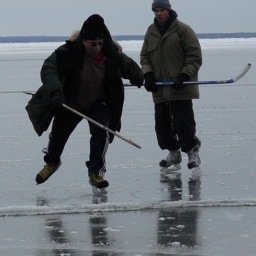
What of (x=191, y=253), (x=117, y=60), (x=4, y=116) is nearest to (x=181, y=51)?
(x=117, y=60)

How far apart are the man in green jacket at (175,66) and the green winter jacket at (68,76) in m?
0.77

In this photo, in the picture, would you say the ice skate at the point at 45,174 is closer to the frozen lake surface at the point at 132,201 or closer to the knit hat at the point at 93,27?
the frozen lake surface at the point at 132,201

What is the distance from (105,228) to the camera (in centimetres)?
607

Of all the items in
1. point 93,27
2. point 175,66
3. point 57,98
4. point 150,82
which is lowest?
point 57,98

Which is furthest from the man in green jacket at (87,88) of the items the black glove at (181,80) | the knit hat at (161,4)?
the knit hat at (161,4)

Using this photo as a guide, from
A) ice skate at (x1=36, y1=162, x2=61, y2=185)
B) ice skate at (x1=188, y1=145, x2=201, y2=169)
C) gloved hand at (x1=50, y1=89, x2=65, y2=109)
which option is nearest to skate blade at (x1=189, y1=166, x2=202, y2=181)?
ice skate at (x1=188, y1=145, x2=201, y2=169)

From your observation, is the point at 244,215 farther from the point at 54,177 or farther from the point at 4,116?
the point at 4,116

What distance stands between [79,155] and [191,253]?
4.39 meters

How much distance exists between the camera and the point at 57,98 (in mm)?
7105

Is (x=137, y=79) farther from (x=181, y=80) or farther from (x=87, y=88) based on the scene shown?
(x=181, y=80)

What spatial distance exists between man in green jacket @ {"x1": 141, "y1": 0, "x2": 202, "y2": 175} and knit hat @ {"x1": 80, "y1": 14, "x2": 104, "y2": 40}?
1.13 m

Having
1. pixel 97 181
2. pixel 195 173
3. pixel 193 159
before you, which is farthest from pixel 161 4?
pixel 97 181

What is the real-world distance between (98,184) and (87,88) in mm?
748

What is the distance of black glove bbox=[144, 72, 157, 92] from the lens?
8273mm
